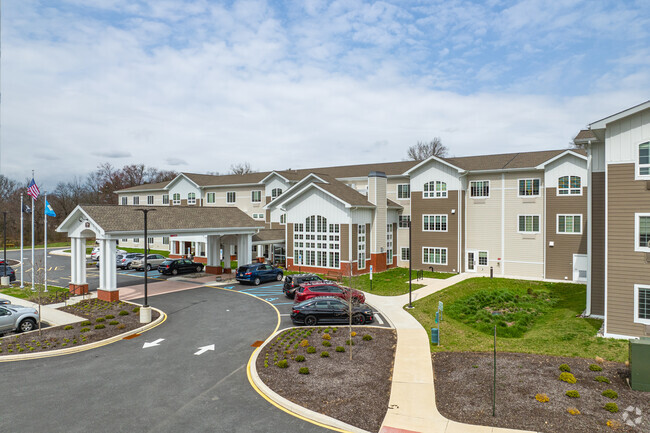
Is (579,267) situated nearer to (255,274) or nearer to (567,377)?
(567,377)

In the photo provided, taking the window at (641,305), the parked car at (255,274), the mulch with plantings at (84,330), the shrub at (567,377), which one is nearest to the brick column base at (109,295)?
the mulch with plantings at (84,330)

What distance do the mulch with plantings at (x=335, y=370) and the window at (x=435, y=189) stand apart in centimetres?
2184

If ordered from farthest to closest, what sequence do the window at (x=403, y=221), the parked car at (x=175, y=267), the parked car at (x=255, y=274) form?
the window at (x=403, y=221), the parked car at (x=175, y=267), the parked car at (x=255, y=274)

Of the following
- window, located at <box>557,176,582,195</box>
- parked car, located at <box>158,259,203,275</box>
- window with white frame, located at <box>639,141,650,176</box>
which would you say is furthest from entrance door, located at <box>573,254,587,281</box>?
parked car, located at <box>158,259,203,275</box>

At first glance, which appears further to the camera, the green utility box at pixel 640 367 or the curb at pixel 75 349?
the curb at pixel 75 349

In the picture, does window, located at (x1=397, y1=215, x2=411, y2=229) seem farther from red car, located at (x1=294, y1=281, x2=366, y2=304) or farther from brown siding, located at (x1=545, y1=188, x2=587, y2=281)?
red car, located at (x1=294, y1=281, x2=366, y2=304)

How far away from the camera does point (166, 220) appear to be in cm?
3084

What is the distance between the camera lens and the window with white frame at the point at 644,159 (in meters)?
17.9

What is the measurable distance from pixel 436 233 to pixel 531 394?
27.3 metres

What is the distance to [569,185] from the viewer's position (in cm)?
3406

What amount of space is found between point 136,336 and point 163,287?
13.5m

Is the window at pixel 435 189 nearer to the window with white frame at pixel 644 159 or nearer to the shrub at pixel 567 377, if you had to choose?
the window with white frame at pixel 644 159

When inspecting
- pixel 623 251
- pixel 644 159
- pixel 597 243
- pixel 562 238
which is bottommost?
pixel 562 238

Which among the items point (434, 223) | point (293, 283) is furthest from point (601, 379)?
point (434, 223)
